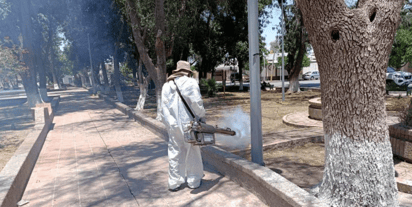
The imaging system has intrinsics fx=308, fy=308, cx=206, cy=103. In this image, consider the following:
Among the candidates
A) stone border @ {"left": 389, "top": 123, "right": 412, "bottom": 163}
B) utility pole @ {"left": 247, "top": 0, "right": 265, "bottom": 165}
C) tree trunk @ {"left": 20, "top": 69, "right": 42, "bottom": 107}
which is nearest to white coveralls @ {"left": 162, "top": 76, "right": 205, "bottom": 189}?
utility pole @ {"left": 247, "top": 0, "right": 265, "bottom": 165}

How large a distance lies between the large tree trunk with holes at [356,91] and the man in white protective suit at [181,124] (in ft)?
5.03

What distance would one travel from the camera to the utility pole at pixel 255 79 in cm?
397

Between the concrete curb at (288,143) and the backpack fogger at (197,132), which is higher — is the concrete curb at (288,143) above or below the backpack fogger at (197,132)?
below

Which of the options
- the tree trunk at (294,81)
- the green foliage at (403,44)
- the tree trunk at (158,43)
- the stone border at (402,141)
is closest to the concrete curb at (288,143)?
the stone border at (402,141)

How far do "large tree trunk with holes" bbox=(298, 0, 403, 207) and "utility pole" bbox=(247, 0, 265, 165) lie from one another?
1129mm

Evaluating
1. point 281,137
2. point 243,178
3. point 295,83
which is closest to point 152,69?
point 281,137

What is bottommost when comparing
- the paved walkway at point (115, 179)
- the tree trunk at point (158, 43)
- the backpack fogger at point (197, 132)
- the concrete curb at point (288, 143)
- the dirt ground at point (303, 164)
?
the paved walkway at point (115, 179)

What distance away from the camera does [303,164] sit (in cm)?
472

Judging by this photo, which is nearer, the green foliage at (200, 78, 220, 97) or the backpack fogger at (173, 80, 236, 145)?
the backpack fogger at (173, 80, 236, 145)

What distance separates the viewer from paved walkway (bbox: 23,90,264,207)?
3.70m

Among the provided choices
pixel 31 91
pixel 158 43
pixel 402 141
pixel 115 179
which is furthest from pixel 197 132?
pixel 31 91

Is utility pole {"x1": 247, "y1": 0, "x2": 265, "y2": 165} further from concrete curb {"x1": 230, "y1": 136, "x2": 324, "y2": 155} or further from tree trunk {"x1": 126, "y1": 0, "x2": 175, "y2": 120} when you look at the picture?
tree trunk {"x1": 126, "y1": 0, "x2": 175, "y2": 120}

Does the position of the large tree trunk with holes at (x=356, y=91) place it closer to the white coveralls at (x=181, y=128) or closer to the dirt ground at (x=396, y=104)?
the white coveralls at (x=181, y=128)

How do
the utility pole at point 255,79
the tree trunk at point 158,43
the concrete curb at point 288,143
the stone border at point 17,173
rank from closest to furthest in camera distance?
the stone border at point 17,173 → the utility pole at point 255,79 → the concrete curb at point 288,143 → the tree trunk at point 158,43
